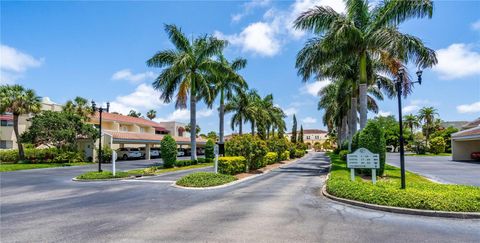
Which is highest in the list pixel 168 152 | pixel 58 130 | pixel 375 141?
pixel 58 130

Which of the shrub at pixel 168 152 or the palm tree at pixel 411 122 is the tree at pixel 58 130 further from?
the palm tree at pixel 411 122

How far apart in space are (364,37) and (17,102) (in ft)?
104

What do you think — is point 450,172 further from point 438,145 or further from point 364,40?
point 438,145

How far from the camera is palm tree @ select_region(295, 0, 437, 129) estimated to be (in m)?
17.2

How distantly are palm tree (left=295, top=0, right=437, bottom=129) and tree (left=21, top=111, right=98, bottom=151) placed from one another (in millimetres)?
24958

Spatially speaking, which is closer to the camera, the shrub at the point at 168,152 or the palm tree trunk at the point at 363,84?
the palm tree trunk at the point at 363,84

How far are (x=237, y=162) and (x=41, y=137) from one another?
23.5 meters

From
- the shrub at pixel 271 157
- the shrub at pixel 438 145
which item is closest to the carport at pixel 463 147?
the shrub at pixel 438 145

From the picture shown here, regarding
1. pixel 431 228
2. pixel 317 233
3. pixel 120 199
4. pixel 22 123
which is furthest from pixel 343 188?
pixel 22 123

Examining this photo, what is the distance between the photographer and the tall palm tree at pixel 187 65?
26.4m

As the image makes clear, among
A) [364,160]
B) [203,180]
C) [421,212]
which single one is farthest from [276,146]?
[421,212]

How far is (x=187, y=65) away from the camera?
1040 inches

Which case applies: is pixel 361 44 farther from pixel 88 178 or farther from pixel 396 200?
pixel 88 178

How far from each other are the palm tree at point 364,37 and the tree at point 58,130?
81.9ft
